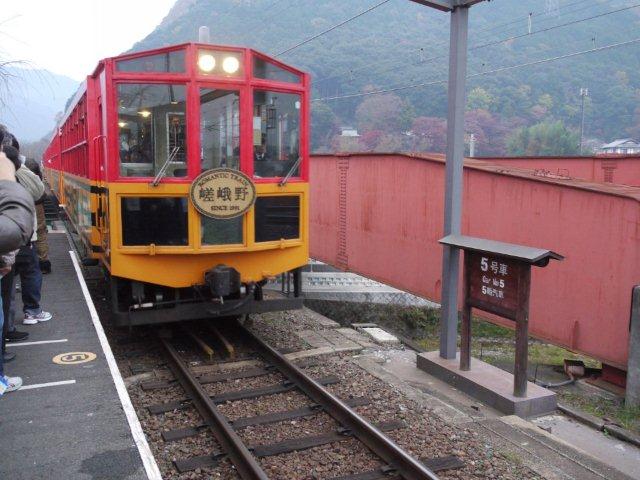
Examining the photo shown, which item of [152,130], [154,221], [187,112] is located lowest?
[154,221]

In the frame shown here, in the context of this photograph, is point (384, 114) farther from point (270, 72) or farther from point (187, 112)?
point (187, 112)

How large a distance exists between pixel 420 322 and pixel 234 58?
27.4 feet

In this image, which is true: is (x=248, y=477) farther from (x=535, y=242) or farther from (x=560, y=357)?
(x=560, y=357)

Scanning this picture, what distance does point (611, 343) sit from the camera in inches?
250

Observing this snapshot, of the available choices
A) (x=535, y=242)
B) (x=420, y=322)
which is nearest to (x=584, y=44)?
(x=420, y=322)

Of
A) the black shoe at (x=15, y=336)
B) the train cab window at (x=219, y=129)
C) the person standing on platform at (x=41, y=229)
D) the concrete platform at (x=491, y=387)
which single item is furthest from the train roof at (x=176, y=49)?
the concrete platform at (x=491, y=387)

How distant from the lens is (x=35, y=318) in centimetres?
556

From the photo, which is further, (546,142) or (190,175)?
(546,142)

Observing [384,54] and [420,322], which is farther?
[384,54]

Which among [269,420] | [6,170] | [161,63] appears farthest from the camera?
[161,63]

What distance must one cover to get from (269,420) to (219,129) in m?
2.88

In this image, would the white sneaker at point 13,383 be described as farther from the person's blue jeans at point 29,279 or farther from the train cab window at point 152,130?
the train cab window at point 152,130

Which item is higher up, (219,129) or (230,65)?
(230,65)

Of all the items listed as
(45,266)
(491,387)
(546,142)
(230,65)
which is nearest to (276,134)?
(230,65)
